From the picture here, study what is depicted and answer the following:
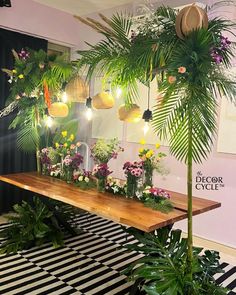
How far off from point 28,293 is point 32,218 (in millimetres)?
979

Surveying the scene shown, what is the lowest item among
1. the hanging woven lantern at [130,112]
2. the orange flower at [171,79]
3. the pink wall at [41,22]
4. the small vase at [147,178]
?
the small vase at [147,178]

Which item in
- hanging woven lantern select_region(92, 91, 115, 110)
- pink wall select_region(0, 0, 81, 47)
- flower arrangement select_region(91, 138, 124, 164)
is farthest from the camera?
pink wall select_region(0, 0, 81, 47)

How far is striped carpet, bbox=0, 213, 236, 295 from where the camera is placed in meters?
2.36

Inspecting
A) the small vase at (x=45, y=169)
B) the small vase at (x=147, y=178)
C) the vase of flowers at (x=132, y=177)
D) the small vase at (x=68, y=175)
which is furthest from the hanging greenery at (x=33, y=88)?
the small vase at (x=147, y=178)

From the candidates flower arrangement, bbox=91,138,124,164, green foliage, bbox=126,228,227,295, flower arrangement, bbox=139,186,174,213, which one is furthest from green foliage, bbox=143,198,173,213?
flower arrangement, bbox=91,138,124,164

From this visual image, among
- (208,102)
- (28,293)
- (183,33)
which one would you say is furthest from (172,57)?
(28,293)

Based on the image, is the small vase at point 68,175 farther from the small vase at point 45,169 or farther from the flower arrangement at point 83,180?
the small vase at point 45,169

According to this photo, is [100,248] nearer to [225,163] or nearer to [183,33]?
[225,163]

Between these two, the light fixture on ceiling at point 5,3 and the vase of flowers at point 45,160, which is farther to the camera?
the light fixture on ceiling at point 5,3

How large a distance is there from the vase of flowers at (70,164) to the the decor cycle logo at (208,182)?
1.40 m

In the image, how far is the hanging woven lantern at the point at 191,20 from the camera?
5.47 ft

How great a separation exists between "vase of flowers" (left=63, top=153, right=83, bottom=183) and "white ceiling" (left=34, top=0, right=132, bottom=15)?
227 cm

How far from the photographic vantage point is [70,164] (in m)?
2.89

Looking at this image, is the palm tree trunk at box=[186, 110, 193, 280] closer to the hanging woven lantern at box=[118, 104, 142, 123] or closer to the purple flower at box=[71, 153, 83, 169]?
the hanging woven lantern at box=[118, 104, 142, 123]
